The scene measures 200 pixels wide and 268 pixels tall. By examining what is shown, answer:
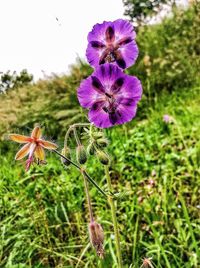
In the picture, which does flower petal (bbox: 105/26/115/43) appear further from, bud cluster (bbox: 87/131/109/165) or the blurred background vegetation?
the blurred background vegetation

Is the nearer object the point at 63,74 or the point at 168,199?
the point at 168,199

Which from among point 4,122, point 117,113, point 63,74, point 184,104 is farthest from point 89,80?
point 63,74

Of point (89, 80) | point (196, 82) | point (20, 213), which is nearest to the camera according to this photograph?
point (89, 80)

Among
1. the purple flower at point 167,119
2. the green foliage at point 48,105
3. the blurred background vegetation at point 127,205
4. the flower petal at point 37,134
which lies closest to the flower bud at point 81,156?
the flower petal at point 37,134

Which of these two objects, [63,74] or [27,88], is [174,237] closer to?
[63,74]

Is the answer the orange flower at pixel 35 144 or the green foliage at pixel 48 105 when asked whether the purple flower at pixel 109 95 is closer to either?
the orange flower at pixel 35 144

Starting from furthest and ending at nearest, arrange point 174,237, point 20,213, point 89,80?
point 20,213 → point 174,237 → point 89,80

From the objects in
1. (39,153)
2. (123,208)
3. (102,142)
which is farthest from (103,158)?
(123,208)
